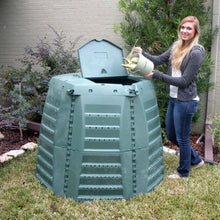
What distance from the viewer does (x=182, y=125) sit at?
3176 millimetres

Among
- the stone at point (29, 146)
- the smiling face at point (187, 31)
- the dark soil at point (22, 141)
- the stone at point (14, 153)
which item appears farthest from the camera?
the dark soil at point (22, 141)

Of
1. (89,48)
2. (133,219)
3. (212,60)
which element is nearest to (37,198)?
(133,219)

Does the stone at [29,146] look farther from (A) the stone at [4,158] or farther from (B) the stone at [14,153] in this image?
(A) the stone at [4,158]

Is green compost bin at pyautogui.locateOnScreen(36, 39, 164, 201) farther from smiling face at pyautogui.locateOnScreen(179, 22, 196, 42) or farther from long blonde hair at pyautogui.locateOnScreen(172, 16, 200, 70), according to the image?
smiling face at pyautogui.locateOnScreen(179, 22, 196, 42)

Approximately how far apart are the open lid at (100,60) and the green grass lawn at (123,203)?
4.33 ft

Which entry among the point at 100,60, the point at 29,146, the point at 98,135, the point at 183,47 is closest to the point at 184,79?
the point at 183,47

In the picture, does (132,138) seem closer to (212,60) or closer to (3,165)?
(3,165)

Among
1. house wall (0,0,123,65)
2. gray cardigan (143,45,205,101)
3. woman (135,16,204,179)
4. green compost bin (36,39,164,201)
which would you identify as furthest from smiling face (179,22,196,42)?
house wall (0,0,123,65)

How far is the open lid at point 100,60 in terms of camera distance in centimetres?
306

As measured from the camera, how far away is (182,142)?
3.27 m

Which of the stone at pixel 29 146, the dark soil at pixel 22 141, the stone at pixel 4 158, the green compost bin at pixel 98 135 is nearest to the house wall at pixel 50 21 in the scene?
the dark soil at pixel 22 141

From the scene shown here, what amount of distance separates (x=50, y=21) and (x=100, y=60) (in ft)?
10.8

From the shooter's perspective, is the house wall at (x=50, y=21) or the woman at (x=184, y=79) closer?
the woman at (x=184, y=79)

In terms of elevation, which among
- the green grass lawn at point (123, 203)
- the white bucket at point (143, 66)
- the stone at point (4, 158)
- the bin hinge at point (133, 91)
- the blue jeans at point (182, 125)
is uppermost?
the white bucket at point (143, 66)
